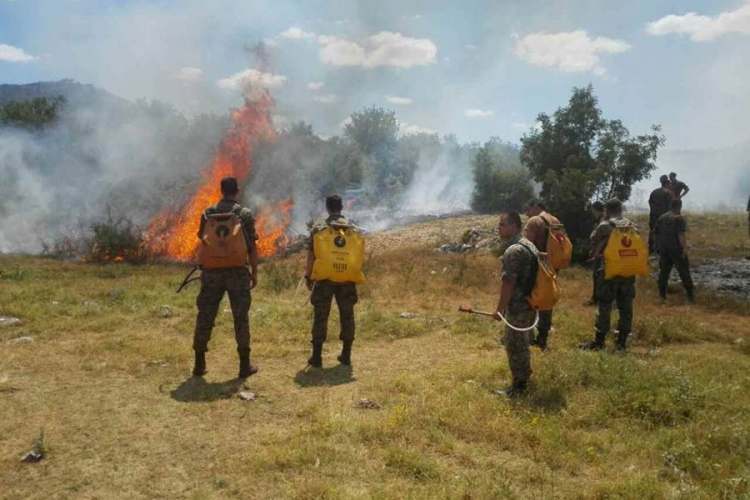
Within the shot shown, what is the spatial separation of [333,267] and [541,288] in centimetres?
234

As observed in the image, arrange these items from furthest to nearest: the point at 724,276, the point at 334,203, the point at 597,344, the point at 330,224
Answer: the point at 724,276 < the point at 597,344 < the point at 334,203 < the point at 330,224

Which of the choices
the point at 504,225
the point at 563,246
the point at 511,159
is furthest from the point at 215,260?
the point at 511,159

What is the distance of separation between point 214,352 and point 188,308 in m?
2.59

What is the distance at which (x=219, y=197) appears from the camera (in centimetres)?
1878

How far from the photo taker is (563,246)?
290 inches

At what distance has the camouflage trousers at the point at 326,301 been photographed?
6.34 meters

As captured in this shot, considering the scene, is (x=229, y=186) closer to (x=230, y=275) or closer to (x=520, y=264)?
(x=230, y=275)

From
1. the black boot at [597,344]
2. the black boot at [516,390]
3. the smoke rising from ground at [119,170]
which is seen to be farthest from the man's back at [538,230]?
the smoke rising from ground at [119,170]

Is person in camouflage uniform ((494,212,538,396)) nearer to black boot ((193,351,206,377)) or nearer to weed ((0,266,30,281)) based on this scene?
black boot ((193,351,206,377))

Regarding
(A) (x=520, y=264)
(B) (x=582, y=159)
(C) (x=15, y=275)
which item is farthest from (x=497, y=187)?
(A) (x=520, y=264)

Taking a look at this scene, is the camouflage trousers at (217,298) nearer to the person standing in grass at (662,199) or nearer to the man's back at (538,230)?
the man's back at (538,230)

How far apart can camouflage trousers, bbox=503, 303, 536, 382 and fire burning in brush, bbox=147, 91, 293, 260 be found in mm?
12975

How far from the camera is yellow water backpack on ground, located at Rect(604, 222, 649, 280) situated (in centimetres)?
687

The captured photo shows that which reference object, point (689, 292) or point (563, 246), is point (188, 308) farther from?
point (689, 292)
